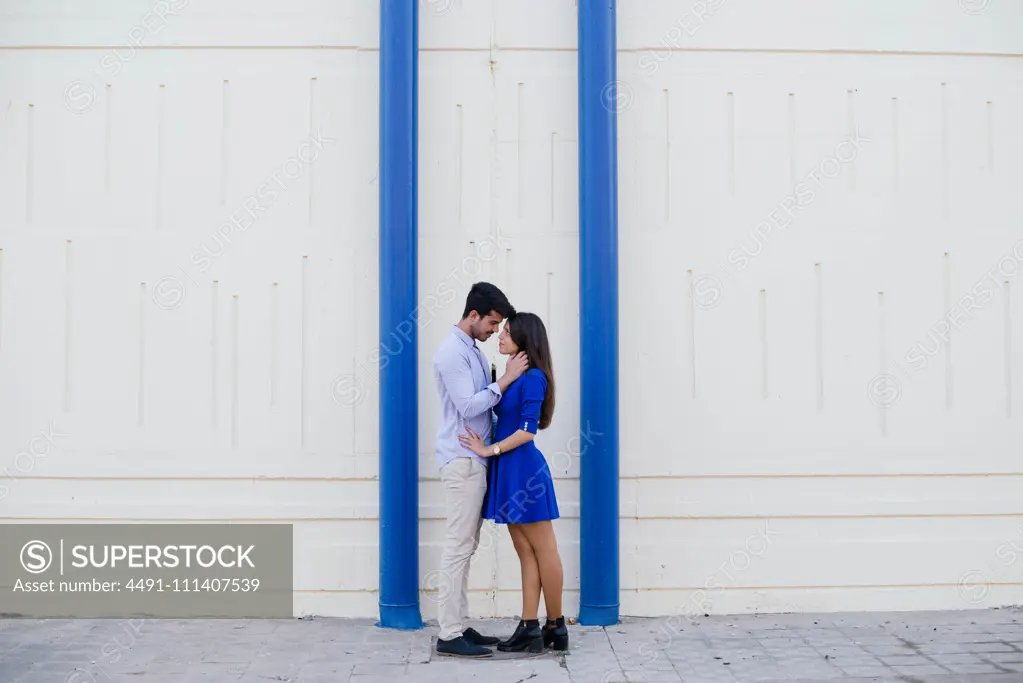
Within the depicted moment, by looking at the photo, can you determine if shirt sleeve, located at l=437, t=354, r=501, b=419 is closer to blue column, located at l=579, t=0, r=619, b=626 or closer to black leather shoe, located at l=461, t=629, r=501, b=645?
blue column, located at l=579, t=0, r=619, b=626

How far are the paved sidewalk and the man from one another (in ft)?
0.59

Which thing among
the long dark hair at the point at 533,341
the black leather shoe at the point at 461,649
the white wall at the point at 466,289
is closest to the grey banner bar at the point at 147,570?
the white wall at the point at 466,289

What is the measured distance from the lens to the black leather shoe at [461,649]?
4.35m

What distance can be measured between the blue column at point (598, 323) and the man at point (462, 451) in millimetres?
640

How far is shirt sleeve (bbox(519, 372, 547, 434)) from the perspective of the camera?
14.1ft

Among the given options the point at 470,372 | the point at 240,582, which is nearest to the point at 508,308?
the point at 470,372

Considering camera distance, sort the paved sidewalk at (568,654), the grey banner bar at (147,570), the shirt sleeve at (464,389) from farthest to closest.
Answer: the grey banner bar at (147,570)
the shirt sleeve at (464,389)
the paved sidewalk at (568,654)

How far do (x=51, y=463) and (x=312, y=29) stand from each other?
2780 millimetres

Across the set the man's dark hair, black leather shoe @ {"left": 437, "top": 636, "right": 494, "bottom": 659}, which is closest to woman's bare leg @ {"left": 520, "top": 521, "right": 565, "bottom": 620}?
black leather shoe @ {"left": 437, "top": 636, "right": 494, "bottom": 659}

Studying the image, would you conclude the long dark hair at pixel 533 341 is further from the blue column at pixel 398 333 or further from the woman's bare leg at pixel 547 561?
the blue column at pixel 398 333

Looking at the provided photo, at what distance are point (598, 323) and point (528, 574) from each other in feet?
4.35

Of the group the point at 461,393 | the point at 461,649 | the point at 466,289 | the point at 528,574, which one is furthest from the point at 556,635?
the point at 466,289

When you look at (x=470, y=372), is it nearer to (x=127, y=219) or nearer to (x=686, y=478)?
(x=686, y=478)

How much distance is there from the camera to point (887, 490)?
17.0 feet
